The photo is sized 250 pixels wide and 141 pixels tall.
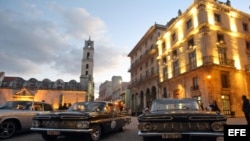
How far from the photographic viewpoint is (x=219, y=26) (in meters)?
26.2

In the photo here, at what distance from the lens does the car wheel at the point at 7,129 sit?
7.64 metres

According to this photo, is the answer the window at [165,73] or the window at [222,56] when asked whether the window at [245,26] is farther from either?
the window at [165,73]

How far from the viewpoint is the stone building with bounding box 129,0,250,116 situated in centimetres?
2392

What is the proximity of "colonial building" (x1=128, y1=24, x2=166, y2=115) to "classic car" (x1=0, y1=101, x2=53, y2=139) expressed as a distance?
2780cm

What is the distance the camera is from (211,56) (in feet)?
79.3

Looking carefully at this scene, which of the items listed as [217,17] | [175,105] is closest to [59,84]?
[217,17]

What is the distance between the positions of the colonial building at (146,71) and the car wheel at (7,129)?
95.3ft

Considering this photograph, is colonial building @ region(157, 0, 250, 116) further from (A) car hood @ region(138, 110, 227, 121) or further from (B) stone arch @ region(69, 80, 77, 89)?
(B) stone arch @ region(69, 80, 77, 89)

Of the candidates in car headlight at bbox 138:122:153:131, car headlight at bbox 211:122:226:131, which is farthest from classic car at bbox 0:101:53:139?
car headlight at bbox 211:122:226:131

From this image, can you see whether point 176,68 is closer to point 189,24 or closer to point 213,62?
point 189,24

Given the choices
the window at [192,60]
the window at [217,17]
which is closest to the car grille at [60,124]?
the window at [192,60]

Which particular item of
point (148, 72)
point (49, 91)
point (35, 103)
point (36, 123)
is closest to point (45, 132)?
point (36, 123)

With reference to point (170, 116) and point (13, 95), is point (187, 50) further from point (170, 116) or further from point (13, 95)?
point (13, 95)

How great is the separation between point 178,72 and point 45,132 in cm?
2547
